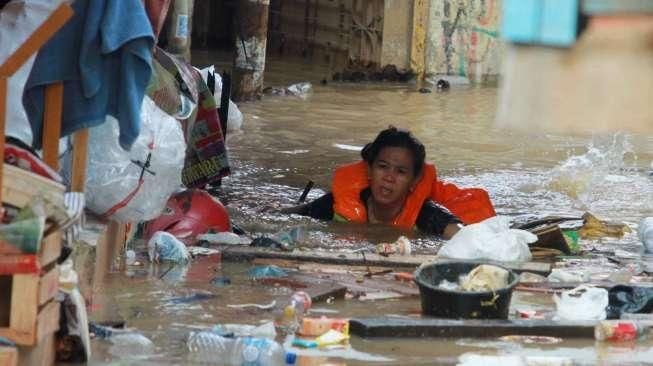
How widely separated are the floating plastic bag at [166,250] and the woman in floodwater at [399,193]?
2.00m

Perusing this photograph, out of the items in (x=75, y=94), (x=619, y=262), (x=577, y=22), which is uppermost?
(x=577, y=22)

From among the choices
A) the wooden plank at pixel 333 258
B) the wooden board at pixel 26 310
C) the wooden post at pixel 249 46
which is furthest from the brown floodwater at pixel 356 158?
the wooden board at pixel 26 310

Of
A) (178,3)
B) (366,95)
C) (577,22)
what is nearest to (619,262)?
(577,22)

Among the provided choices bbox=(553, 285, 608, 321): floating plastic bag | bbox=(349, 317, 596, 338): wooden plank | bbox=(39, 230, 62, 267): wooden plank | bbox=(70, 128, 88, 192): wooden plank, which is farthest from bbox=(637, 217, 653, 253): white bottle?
bbox=(39, 230, 62, 267): wooden plank

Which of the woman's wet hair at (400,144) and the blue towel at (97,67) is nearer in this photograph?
the blue towel at (97,67)

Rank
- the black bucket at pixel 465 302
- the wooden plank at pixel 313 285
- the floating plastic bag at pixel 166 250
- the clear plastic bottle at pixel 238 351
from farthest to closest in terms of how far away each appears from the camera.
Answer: the floating plastic bag at pixel 166 250 < the wooden plank at pixel 313 285 < the black bucket at pixel 465 302 < the clear plastic bottle at pixel 238 351

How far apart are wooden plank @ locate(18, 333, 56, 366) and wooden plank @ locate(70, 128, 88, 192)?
1.00 metres

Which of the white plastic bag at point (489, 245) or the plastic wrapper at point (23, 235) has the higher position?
the plastic wrapper at point (23, 235)

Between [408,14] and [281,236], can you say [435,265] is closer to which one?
[281,236]

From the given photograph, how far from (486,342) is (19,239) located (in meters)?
2.04

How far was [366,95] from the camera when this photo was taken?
2014 cm

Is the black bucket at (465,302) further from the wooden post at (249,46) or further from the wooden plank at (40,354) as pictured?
the wooden post at (249,46)

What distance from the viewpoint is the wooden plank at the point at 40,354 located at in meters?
4.71

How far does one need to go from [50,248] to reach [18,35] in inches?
50.8
